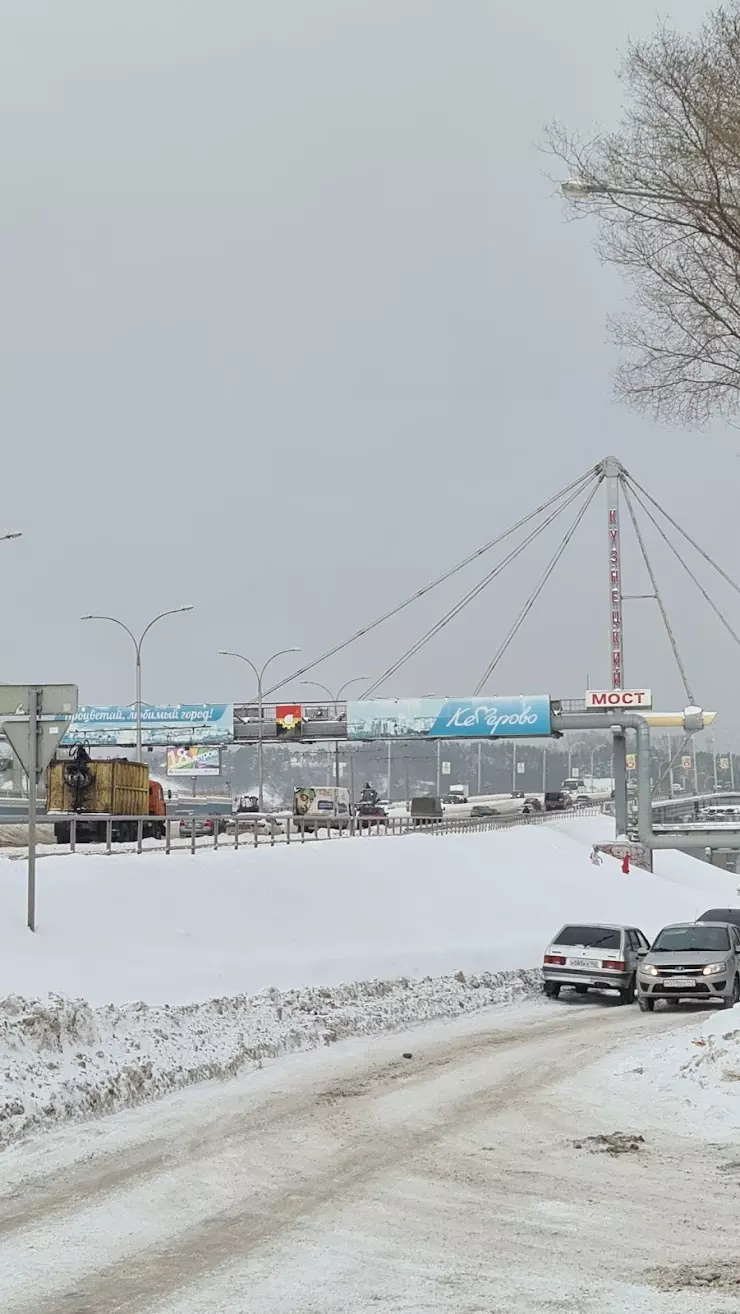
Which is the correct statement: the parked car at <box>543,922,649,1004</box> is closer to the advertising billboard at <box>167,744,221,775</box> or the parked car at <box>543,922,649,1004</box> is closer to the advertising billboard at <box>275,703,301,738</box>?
the advertising billboard at <box>275,703,301,738</box>

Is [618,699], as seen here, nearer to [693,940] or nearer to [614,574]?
[614,574]

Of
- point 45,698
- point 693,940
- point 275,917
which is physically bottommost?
point 693,940

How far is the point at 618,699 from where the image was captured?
7531cm

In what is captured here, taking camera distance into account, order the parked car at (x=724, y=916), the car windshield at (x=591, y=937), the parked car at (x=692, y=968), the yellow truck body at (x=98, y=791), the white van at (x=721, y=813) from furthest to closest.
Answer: the white van at (x=721, y=813), the yellow truck body at (x=98, y=791), the parked car at (x=724, y=916), the car windshield at (x=591, y=937), the parked car at (x=692, y=968)

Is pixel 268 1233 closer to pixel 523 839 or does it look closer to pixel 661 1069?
pixel 661 1069

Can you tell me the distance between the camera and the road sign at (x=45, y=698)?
17094 mm

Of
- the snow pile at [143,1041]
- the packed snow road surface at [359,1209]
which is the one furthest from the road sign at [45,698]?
the packed snow road surface at [359,1209]

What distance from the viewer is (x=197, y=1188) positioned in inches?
384

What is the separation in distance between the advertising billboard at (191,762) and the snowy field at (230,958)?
63680 millimetres

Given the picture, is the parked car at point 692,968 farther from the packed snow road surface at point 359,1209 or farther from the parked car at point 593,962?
the packed snow road surface at point 359,1209

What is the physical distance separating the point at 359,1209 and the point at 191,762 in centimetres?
9602

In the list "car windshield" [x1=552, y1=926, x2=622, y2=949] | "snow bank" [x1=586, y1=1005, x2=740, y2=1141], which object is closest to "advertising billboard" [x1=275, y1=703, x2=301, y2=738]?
"car windshield" [x1=552, y1=926, x2=622, y2=949]

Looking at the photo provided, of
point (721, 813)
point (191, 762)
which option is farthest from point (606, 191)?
point (721, 813)

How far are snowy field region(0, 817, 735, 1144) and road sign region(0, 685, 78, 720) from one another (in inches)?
129
